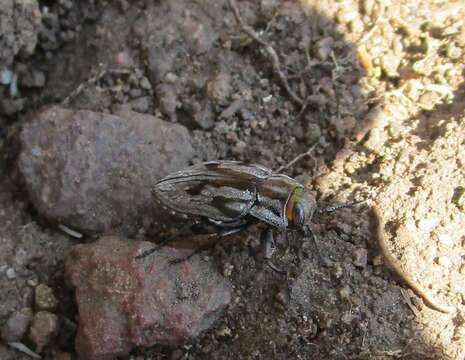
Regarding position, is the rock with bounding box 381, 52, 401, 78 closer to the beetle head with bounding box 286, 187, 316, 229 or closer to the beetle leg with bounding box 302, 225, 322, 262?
the beetle head with bounding box 286, 187, 316, 229

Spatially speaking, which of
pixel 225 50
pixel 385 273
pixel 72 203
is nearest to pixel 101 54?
pixel 225 50

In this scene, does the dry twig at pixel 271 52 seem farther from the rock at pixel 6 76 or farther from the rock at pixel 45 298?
the rock at pixel 45 298

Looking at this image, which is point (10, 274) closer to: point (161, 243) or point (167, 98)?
point (161, 243)

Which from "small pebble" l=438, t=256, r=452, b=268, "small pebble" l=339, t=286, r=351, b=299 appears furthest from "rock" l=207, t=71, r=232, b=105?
"small pebble" l=438, t=256, r=452, b=268

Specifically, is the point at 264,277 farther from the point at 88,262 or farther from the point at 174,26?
the point at 174,26

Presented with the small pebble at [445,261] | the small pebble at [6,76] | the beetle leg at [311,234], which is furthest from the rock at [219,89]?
the small pebble at [445,261]

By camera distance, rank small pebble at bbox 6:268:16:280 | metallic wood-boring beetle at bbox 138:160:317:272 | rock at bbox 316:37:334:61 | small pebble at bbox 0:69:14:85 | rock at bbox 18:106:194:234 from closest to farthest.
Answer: metallic wood-boring beetle at bbox 138:160:317:272 → small pebble at bbox 6:268:16:280 → rock at bbox 18:106:194:234 → small pebble at bbox 0:69:14:85 → rock at bbox 316:37:334:61

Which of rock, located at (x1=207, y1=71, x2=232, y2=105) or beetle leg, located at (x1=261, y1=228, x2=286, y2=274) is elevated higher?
rock, located at (x1=207, y1=71, x2=232, y2=105)

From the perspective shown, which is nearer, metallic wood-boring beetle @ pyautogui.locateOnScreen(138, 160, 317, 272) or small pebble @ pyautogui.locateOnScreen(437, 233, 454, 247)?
small pebble @ pyautogui.locateOnScreen(437, 233, 454, 247)

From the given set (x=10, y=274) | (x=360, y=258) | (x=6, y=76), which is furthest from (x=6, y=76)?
(x=360, y=258)
